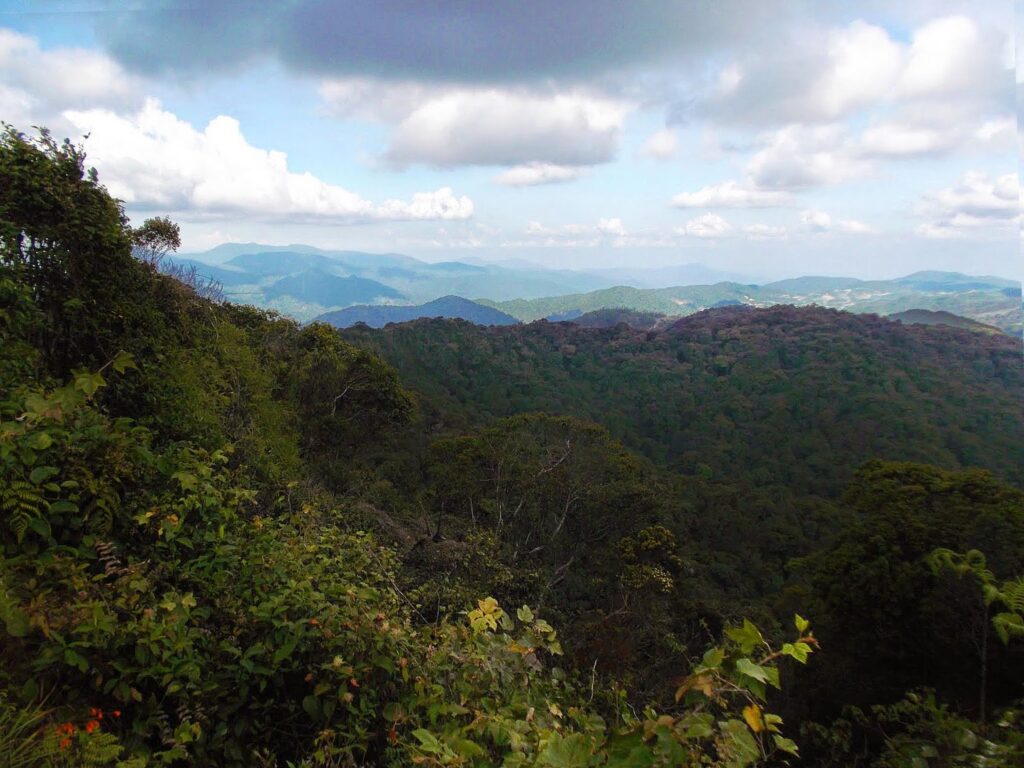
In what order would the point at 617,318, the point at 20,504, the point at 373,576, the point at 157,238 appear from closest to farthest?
the point at 20,504 < the point at 373,576 < the point at 157,238 < the point at 617,318

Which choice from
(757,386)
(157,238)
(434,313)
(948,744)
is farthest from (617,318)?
(948,744)

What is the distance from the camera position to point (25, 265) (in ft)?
16.0

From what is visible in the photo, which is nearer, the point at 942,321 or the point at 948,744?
the point at 948,744

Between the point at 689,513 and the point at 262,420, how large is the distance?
18.6 m

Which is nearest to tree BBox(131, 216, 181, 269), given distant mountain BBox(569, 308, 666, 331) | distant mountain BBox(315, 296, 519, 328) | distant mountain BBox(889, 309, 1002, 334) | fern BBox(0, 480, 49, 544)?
fern BBox(0, 480, 49, 544)

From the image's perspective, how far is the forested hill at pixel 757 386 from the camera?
37438 mm

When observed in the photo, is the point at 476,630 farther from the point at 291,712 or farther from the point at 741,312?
the point at 741,312

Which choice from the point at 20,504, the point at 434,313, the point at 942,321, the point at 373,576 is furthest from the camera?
the point at 434,313

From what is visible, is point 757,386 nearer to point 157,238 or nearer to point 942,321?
point 942,321

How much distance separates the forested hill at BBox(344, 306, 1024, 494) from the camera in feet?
123

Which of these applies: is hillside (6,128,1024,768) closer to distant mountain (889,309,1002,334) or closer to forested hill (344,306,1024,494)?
forested hill (344,306,1024,494)

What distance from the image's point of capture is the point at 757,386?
176 ft

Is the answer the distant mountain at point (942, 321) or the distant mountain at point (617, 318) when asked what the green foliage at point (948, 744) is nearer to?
the distant mountain at point (942, 321)

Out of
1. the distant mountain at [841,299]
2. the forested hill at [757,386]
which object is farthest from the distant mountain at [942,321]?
the distant mountain at [841,299]
